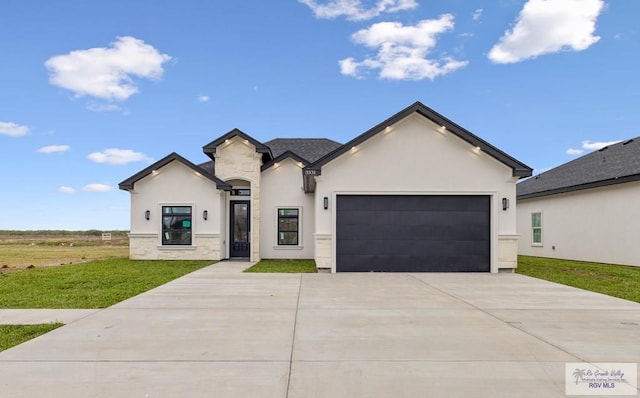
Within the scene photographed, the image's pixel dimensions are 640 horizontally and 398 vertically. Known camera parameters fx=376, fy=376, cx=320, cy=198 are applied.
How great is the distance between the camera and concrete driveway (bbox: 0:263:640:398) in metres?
3.40

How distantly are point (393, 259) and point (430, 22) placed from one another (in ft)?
43.0

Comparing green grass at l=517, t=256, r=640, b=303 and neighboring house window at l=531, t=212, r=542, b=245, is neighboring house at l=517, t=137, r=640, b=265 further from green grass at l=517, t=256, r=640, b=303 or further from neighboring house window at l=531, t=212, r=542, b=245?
green grass at l=517, t=256, r=640, b=303

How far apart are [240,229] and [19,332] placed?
41.4 ft

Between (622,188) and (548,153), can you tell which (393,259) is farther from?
(548,153)

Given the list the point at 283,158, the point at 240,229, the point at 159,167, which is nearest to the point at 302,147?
the point at 283,158

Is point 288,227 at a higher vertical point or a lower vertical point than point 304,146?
lower

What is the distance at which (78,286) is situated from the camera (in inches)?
355

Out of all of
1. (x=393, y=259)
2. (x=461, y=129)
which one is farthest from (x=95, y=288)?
(x=461, y=129)

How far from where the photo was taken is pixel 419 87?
21.9m

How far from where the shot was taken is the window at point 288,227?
17.1m

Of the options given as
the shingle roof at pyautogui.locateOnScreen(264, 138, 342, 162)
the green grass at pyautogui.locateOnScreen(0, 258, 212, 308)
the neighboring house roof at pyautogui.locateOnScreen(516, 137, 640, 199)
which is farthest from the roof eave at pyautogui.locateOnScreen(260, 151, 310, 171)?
the neighboring house roof at pyautogui.locateOnScreen(516, 137, 640, 199)

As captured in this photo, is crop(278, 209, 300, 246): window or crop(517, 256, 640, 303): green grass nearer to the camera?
crop(517, 256, 640, 303): green grass

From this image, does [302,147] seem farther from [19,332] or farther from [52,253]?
[19,332]

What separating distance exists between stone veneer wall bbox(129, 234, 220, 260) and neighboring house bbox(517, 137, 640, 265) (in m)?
16.1
